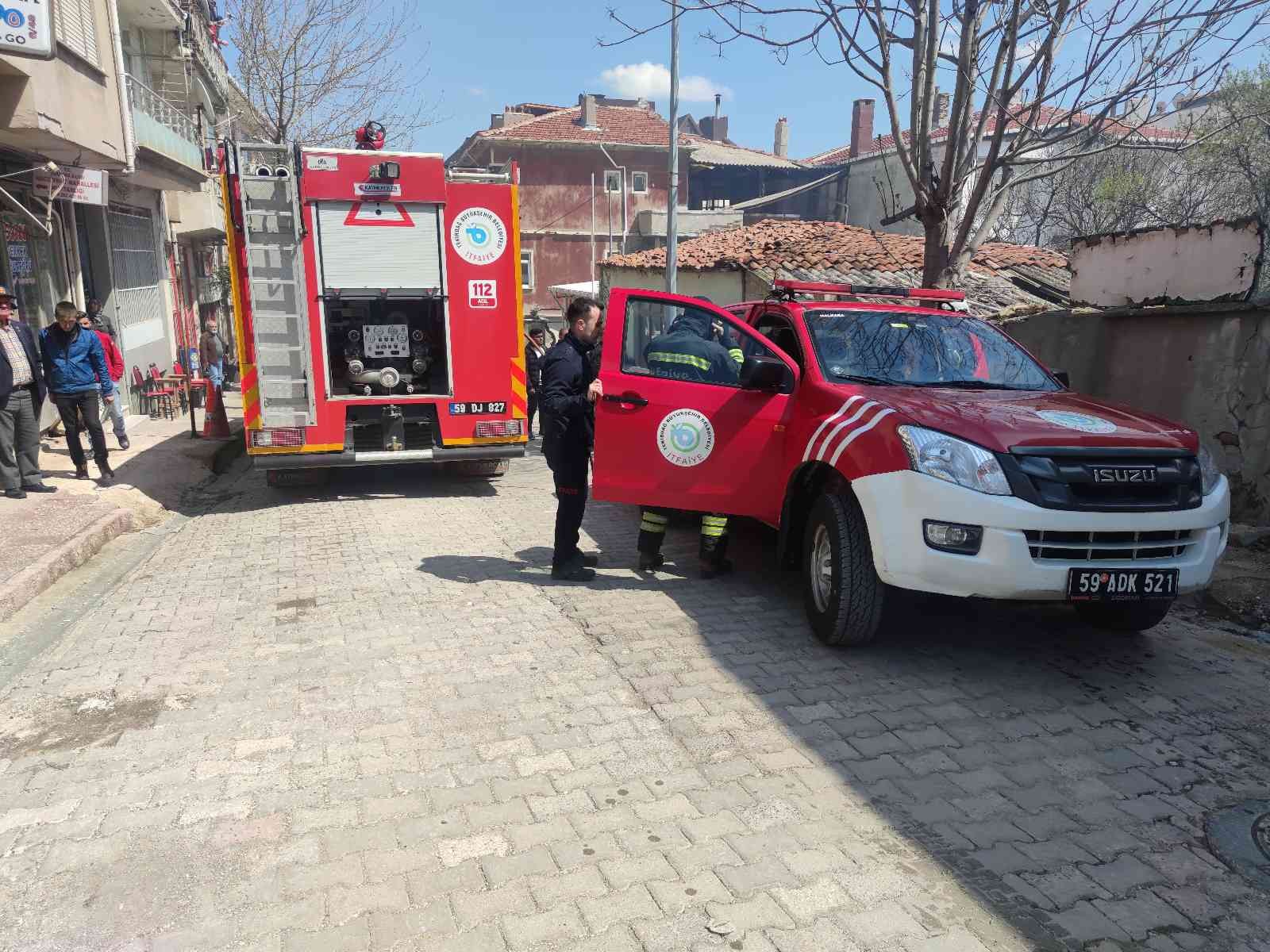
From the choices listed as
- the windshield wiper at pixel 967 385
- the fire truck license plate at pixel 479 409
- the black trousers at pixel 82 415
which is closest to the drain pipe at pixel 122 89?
the black trousers at pixel 82 415

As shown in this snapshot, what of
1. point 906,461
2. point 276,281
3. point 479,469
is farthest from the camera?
point 479,469

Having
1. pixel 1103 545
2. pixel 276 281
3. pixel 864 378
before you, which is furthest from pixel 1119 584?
pixel 276 281

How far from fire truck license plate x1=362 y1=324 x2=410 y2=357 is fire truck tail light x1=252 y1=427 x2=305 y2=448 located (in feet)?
4.55

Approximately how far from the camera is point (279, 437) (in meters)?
7.93

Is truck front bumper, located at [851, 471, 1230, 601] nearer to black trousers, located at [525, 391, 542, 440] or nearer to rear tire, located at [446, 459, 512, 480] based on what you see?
black trousers, located at [525, 391, 542, 440]

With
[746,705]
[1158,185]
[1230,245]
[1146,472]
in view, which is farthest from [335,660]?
[1158,185]

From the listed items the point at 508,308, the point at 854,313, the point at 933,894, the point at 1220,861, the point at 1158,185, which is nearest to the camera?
the point at 933,894

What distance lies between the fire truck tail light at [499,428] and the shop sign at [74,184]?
586 centimetres

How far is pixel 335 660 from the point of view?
4.46 meters

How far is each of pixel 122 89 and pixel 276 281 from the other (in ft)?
17.2

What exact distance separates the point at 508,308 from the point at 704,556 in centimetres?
384

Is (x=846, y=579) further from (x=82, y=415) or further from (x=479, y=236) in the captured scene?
(x=82, y=415)

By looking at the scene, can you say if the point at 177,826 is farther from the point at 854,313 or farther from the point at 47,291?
the point at 47,291

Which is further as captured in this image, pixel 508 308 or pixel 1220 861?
pixel 508 308
